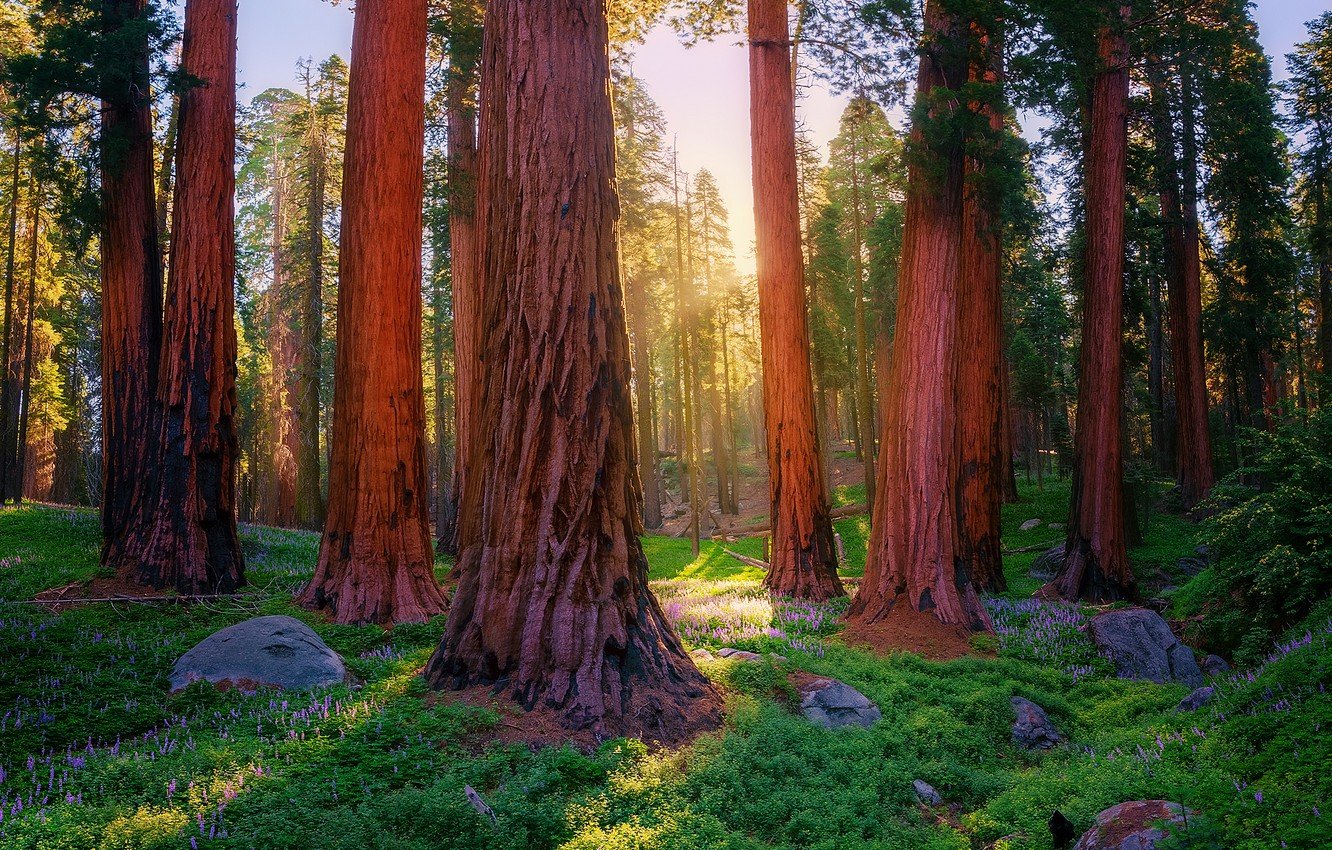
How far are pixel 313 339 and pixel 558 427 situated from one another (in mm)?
18236

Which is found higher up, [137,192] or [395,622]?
[137,192]

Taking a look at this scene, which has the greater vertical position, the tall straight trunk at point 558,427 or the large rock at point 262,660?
the tall straight trunk at point 558,427

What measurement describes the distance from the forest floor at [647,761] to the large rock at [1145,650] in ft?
1.53

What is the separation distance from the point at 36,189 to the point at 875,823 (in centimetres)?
2218

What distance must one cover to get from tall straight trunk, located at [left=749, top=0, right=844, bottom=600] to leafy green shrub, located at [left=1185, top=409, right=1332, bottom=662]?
4581 mm

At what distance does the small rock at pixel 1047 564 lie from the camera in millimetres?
13890

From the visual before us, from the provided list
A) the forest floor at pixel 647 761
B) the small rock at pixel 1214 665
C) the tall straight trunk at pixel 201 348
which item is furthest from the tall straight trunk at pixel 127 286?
the small rock at pixel 1214 665

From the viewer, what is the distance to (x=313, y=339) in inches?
811

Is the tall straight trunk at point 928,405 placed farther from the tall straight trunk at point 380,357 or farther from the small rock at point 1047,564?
the small rock at point 1047,564

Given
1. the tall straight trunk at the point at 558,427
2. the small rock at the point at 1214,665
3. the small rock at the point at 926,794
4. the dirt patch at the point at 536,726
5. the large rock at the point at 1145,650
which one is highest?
the tall straight trunk at the point at 558,427

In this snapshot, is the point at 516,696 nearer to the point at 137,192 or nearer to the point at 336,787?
the point at 336,787

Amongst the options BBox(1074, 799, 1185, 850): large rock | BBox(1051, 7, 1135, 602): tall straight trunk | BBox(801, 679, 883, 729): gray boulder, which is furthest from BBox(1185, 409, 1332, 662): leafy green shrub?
BBox(1074, 799, 1185, 850): large rock

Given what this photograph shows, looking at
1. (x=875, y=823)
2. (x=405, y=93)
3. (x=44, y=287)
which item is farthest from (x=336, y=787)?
(x=44, y=287)

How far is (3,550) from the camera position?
1066cm
